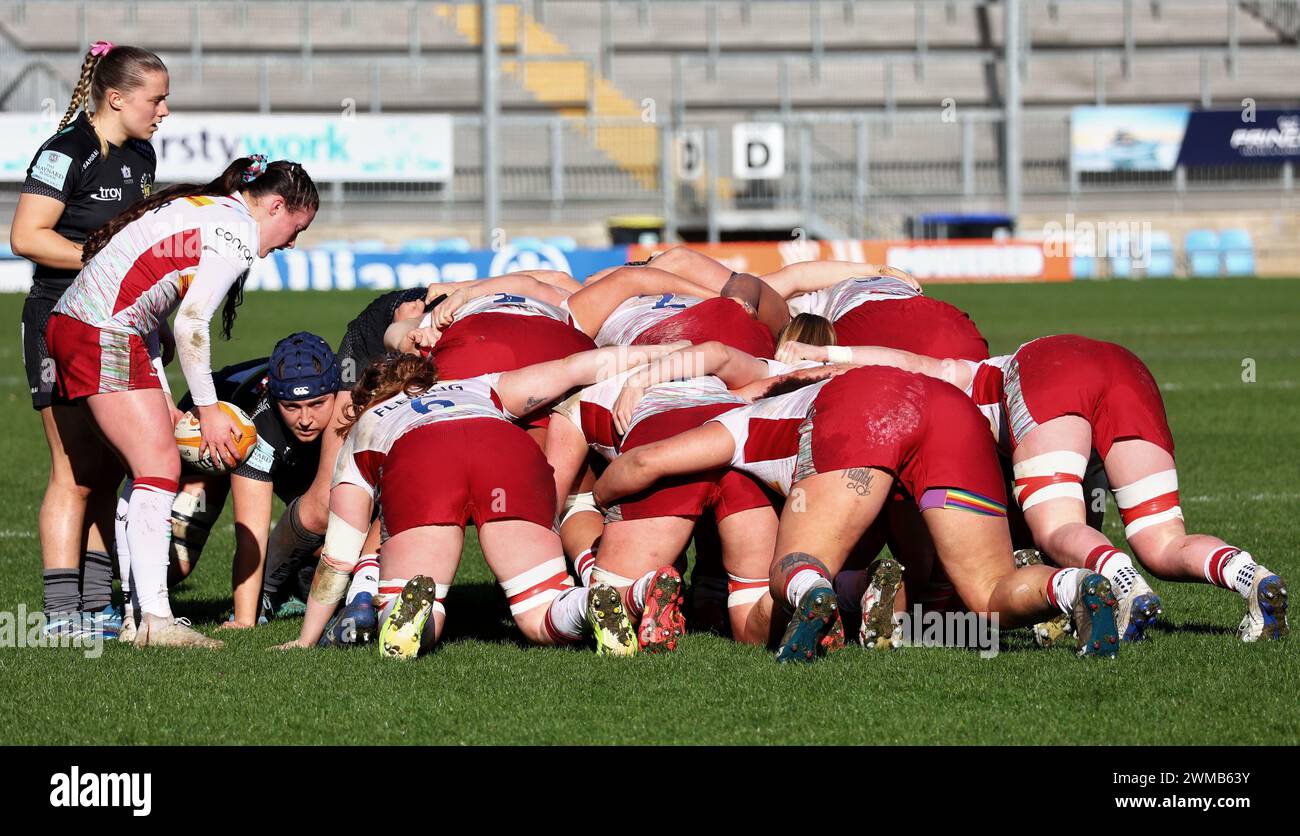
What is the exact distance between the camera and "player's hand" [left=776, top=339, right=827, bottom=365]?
654 cm

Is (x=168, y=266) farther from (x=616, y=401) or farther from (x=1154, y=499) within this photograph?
(x=1154, y=499)

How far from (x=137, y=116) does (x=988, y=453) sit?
11.1 feet

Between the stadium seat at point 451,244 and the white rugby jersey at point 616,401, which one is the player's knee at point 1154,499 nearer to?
the white rugby jersey at point 616,401

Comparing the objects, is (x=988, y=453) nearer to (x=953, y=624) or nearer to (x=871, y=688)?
(x=953, y=624)

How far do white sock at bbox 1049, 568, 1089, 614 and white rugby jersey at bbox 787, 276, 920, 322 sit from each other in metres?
2.49

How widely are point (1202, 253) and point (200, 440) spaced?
99.2 ft

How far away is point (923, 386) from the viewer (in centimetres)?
552

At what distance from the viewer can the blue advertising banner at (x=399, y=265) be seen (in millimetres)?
26719

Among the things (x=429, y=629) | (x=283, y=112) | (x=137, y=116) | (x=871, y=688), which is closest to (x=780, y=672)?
(x=871, y=688)

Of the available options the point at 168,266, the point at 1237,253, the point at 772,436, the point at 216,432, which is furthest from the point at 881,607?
the point at 1237,253

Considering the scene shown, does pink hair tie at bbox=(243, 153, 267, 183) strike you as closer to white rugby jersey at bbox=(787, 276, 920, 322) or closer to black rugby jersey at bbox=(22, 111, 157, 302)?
black rugby jersey at bbox=(22, 111, 157, 302)

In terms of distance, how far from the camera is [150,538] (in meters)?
5.73

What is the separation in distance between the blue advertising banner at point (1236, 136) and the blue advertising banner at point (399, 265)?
504 inches

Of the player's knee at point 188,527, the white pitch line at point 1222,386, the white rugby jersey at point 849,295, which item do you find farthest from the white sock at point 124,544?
the white pitch line at point 1222,386
